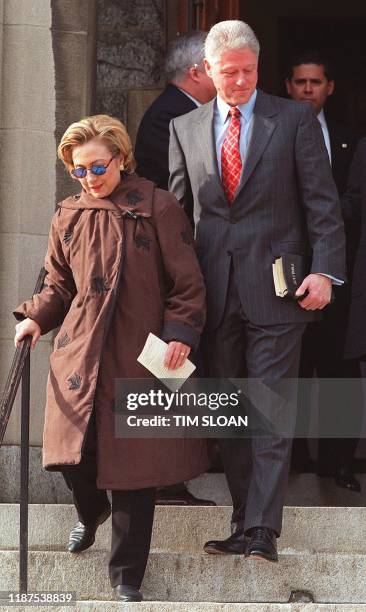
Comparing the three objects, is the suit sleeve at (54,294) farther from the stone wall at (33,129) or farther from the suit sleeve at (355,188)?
the suit sleeve at (355,188)

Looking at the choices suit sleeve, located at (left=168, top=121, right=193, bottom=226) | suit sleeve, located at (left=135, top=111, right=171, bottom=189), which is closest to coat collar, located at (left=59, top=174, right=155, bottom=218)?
suit sleeve, located at (left=168, top=121, right=193, bottom=226)

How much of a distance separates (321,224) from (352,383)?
1.63 metres

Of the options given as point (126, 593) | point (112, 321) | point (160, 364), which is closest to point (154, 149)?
point (112, 321)

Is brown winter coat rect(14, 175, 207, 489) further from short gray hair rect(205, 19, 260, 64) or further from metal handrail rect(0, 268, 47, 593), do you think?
short gray hair rect(205, 19, 260, 64)

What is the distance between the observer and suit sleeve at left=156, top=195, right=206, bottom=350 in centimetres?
531

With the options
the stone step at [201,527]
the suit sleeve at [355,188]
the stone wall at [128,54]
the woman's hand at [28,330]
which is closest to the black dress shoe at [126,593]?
the stone step at [201,527]

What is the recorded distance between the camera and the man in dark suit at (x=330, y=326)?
6.71 meters

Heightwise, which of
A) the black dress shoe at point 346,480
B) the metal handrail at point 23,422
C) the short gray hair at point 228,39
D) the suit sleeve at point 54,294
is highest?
the short gray hair at point 228,39

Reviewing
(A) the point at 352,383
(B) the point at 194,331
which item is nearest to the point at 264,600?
(B) the point at 194,331

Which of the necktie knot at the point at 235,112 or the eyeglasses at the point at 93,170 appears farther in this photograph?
the necktie knot at the point at 235,112

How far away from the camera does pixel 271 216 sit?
5562 mm

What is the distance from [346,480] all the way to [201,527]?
3.51ft

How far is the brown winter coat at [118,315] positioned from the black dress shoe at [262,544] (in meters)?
0.29

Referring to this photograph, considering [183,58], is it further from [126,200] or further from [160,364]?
[160,364]
